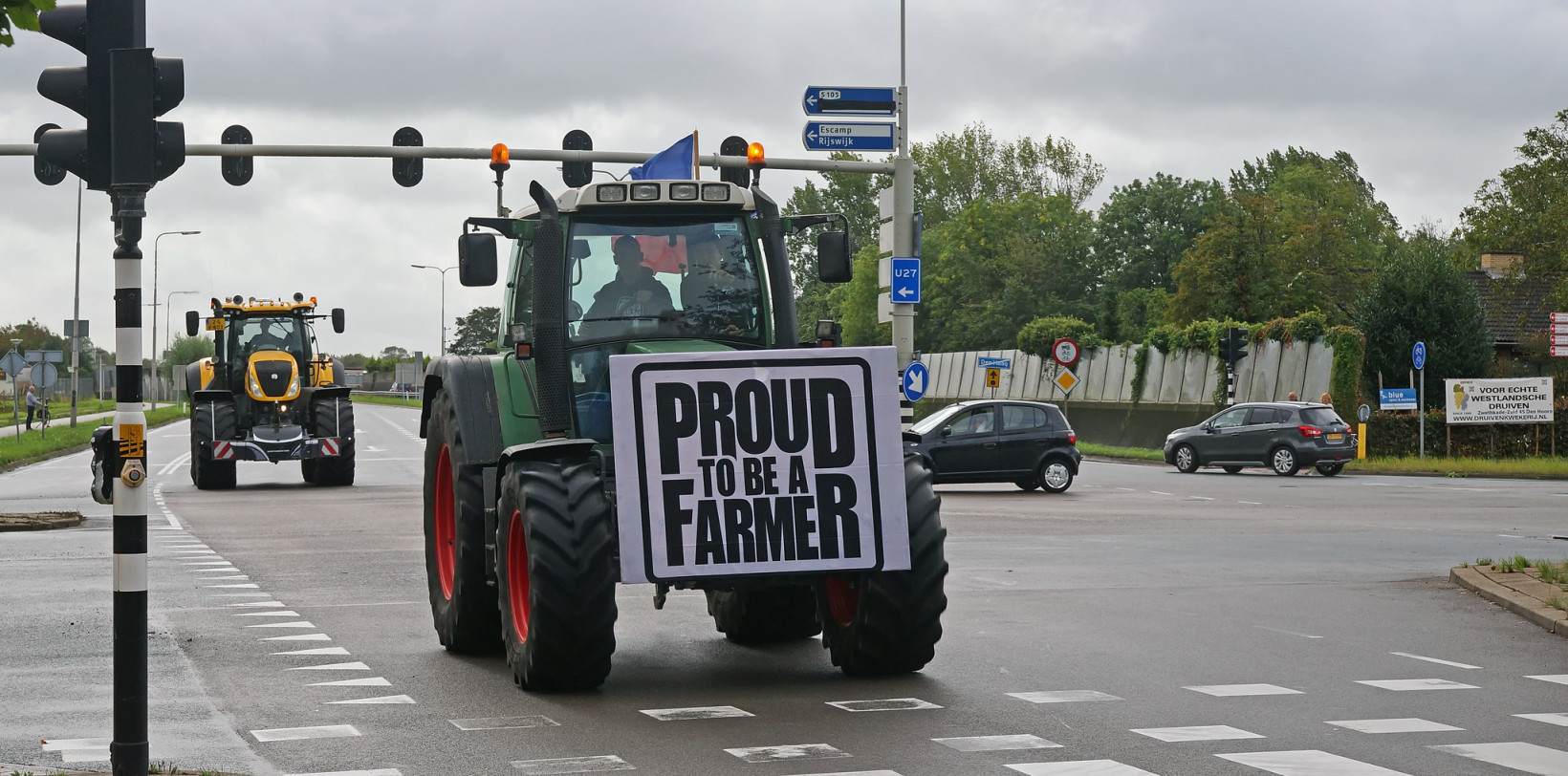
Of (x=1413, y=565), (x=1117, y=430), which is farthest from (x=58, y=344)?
(x=1413, y=565)

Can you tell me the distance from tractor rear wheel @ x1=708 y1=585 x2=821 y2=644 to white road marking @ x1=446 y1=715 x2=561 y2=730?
264 cm

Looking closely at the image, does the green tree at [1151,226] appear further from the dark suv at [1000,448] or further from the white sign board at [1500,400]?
the dark suv at [1000,448]

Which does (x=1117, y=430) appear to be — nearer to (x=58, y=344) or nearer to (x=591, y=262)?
(x=591, y=262)

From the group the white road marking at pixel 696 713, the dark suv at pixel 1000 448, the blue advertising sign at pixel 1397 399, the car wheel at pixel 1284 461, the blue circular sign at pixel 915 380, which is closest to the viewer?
the white road marking at pixel 696 713

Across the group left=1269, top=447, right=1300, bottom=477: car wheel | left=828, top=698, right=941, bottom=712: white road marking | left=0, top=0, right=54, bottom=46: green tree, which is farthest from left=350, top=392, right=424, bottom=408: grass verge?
left=0, top=0, right=54, bottom=46: green tree

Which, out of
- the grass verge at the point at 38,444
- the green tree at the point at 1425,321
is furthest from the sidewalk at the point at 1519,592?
the green tree at the point at 1425,321

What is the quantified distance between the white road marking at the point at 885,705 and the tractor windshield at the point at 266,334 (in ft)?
76.2

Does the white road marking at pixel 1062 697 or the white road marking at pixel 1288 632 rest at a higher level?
the white road marking at pixel 1062 697

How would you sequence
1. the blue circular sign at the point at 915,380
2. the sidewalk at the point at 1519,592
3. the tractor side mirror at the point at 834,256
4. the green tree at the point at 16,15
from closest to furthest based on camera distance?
the green tree at the point at 16,15 → the tractor side mirror at the point at 834,256 → the sidewalk at the point at 1519,592 → the blue circular sign at the point at 915,380

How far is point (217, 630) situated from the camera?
1094 centimetres

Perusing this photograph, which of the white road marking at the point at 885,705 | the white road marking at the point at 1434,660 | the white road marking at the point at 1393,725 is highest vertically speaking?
the white road marking at the point at 1393,725

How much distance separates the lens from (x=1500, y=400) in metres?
38.7

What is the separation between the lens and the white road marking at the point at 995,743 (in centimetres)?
712

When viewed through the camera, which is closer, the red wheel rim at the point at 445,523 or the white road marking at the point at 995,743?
the white road marking at the point at 995,743
